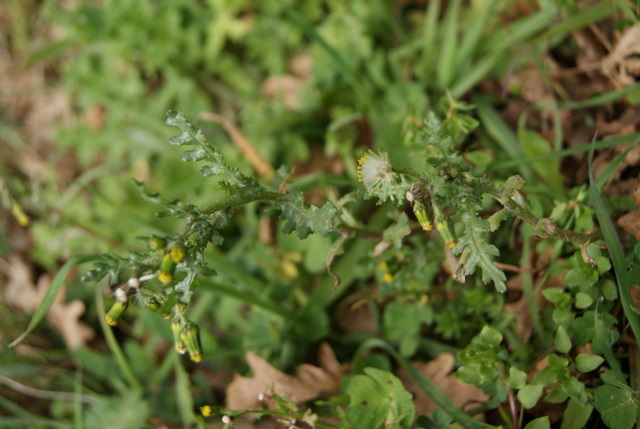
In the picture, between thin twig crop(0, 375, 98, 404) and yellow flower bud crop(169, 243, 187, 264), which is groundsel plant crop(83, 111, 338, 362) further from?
thin twig crop(0, 375, 98, 404)

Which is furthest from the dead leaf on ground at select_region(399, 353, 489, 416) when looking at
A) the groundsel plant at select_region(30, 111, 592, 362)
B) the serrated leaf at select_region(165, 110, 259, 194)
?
the serrated leaf at select_region(165, 110, 259, 194)

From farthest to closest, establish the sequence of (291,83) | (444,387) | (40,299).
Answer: (40,299), (291,83), (444,387)

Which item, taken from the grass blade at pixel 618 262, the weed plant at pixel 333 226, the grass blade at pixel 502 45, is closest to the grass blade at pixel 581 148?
the weed plant at pixel 333 226

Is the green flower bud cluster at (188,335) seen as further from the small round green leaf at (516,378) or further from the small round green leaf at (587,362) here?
the small round green leaf at (587,362)

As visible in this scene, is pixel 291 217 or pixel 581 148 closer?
pixel 291 217

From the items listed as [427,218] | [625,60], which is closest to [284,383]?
[427,218]

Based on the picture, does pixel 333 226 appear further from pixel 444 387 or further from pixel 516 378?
pixel 444 387
